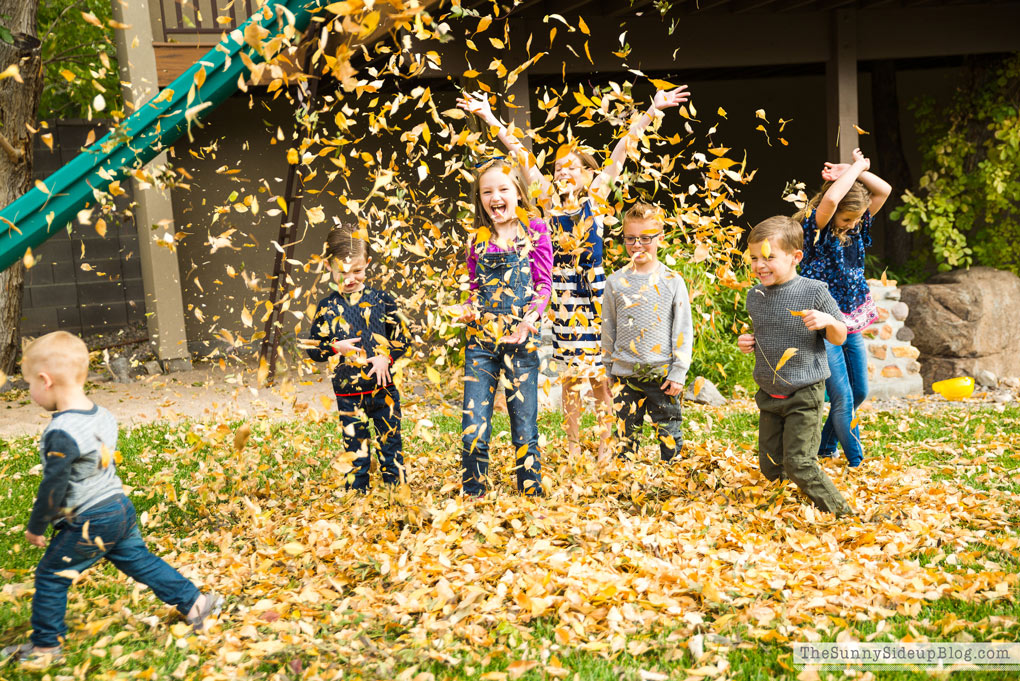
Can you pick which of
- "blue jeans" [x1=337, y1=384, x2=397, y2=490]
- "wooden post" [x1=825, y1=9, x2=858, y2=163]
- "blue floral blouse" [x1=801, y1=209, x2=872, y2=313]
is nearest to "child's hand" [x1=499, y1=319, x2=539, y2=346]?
"blue jeans" [x1=337, y1=384, x2=397, y2=490]

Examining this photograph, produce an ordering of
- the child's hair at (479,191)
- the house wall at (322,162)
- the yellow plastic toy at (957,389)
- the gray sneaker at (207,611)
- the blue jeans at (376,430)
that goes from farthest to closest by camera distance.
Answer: the house wall at (322,162) → the yellow plastic toy at (957,389) → the blue jeans at (376,430) → the child's hair at (479,191) → the gray sneaker at (207,611)

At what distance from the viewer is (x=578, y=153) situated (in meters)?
3.99

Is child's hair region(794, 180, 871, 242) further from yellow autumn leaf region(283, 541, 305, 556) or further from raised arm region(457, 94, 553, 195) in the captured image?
yellow autumn leaf region(283, 541, 305, 556)

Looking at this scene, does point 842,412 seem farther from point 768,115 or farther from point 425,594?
point 768,115

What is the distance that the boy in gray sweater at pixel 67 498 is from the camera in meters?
2.49

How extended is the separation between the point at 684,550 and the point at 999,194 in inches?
254

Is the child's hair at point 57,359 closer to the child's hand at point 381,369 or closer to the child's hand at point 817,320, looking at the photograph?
the child's hand at point 381,369

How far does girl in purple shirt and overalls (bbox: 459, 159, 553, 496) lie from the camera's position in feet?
11.9

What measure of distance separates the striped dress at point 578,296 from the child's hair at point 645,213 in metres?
0.17

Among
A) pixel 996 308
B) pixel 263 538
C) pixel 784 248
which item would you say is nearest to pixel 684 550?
pixel 784 248

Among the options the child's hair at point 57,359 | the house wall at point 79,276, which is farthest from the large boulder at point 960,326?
the house wall at point 79,276

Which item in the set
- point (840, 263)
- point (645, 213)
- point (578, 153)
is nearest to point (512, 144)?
point (578, 153)

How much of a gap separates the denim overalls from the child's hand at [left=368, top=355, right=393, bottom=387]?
1.11ft

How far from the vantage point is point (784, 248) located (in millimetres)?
3471
